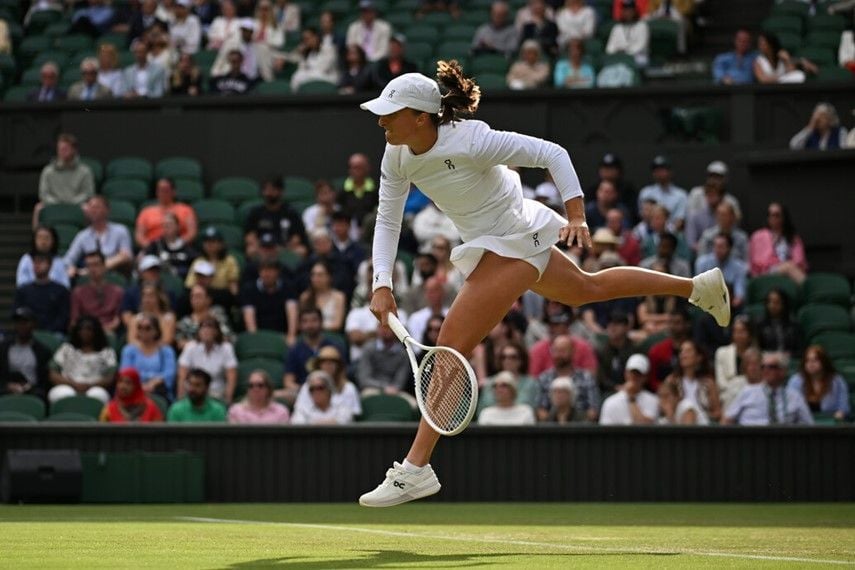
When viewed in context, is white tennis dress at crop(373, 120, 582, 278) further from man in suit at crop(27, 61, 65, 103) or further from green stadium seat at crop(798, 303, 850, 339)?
man in suit at crop(27, 61, 65, 103)

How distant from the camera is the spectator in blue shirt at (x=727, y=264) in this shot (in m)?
14.2

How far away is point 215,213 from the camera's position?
16250mm

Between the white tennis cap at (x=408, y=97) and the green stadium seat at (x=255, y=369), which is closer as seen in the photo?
the white tennis cap at (x=408, y=97)

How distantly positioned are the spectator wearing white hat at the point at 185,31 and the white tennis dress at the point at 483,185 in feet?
39.0

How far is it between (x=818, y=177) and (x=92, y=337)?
23.0ft

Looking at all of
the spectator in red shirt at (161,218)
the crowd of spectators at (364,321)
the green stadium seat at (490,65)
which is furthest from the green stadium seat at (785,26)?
the spectator in red shirt at (161,218)

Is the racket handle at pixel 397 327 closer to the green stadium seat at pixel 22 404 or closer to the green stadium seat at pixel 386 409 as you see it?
the green stadium seat at pixel 386 409

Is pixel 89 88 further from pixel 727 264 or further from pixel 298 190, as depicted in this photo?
pixel 727 264

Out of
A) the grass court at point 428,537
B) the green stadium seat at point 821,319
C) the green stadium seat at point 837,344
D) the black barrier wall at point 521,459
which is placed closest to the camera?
the grass court at point 428,537

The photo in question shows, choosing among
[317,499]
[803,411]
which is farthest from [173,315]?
[803,411]

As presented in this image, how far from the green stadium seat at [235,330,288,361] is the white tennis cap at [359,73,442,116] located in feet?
22.5

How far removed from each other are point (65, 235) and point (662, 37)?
272 inches

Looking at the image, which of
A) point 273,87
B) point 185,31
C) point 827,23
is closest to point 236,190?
point 273,87

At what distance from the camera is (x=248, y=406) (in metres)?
12.7
